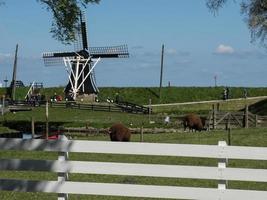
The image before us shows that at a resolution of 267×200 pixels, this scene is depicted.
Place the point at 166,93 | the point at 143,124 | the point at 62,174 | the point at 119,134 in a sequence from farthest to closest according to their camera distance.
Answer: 1. the point at 166,93
2. the point at 143,124
3. the point at 119,134
4. the point at 62,174

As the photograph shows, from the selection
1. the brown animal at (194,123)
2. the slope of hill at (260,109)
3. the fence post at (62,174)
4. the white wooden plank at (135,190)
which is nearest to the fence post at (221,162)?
the white wooden plank at (135,190)

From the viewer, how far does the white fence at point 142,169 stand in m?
8.66

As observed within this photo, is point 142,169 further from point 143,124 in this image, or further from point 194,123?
point 143,124

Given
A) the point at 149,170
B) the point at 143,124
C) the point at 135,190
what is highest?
the point at 149,170

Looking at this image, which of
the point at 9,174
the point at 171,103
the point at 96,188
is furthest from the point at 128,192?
the point at 171,103

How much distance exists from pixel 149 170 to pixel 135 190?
37cm

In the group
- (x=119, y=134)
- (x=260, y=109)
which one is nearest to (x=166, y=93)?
(x=260, y=109)

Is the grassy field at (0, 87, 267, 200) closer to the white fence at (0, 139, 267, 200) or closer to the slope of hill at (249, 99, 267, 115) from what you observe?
the white fence at (0, 139, 267, 200)

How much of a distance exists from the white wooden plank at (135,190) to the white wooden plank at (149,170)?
0.21 meters

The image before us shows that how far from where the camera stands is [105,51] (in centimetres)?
8719

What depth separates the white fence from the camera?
866cm

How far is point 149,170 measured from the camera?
8.88 meters

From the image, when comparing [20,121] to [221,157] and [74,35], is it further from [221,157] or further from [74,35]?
[221,157]

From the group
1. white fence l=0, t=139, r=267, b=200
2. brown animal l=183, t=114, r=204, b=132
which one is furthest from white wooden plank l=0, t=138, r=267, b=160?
brown animal l=183, t=114, r=204, b=132
